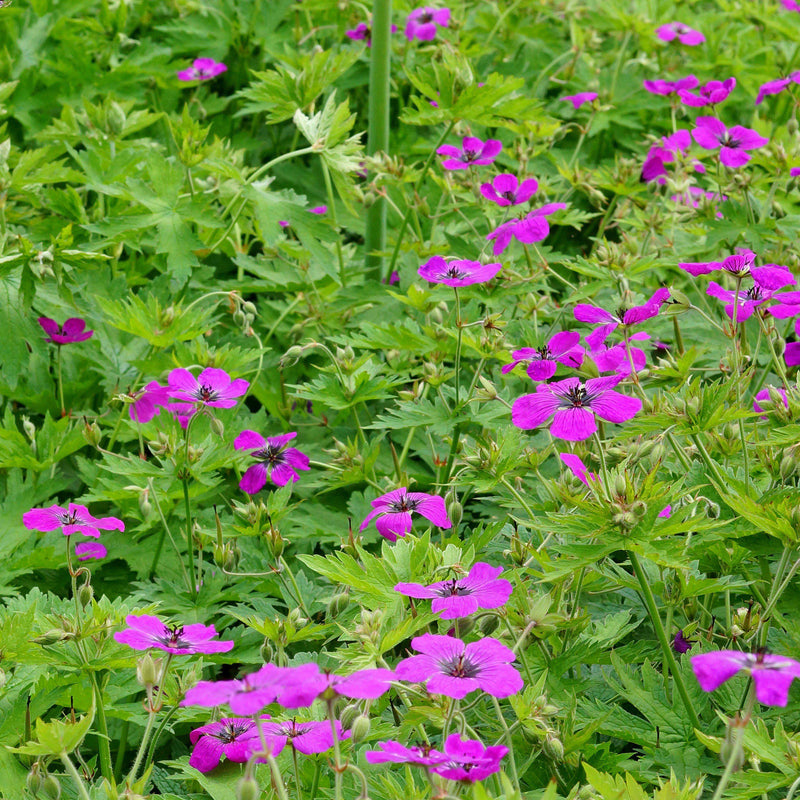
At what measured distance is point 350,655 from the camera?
133cm

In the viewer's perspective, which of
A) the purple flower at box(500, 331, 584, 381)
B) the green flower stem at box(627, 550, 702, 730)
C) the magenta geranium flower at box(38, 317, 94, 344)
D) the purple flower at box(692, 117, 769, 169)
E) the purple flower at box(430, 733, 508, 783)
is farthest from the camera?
the purple flower at box(692, 117, 769, 169)

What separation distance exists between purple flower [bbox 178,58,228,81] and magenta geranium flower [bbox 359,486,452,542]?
6.58 feet

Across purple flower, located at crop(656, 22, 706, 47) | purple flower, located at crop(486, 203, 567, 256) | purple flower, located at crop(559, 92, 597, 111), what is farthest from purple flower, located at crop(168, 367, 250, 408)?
purple flower, located at crop(656, 22, 706, 47)

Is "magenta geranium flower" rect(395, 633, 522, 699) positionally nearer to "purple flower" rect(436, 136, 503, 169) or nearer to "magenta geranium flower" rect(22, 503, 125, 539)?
"magenta geranium flower" rect(22, 503, 125, 539)

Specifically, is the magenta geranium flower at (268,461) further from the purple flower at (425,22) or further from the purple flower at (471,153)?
the purple flower at (425,22)

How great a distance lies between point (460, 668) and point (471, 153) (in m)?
1.64

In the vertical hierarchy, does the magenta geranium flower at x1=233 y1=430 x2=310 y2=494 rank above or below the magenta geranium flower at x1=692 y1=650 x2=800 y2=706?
below

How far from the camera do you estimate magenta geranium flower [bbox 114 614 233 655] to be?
128 cm

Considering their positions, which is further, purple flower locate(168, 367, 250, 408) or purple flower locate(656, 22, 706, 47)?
purple flower locate(656, 22, 706, 47)

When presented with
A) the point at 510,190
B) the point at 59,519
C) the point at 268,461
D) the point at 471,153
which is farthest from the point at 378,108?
the point at 59,519

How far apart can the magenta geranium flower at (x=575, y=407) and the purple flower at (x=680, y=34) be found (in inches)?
89.1

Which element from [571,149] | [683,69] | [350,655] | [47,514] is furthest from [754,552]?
[683,69]

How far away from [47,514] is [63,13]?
2181 mm

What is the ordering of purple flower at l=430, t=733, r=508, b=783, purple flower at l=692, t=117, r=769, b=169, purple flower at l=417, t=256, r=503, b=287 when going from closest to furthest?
purple flower at l=430, t=733, r=508, b=783 < purple flower at l=417, t=256, r=503, b=287 < purple flower at l=692, t=117, r=769, b=169
